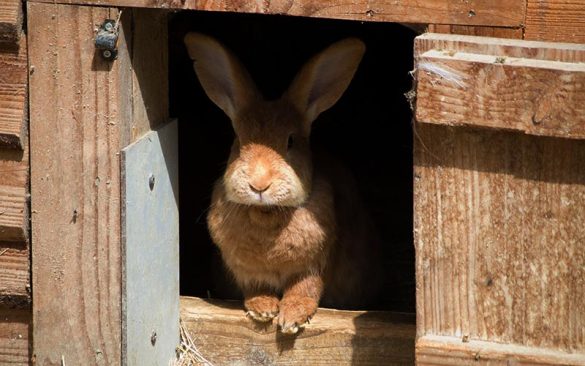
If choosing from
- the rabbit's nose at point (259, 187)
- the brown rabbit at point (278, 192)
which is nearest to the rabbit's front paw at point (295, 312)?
the brown rabbit at point (278, 192)

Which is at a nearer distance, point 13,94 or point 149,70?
point 13,94

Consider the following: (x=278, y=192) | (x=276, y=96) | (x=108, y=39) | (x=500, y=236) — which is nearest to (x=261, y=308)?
(x=278, y=192)

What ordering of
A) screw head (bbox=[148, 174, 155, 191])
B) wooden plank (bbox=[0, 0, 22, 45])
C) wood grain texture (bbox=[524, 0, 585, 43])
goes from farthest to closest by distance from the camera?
screw head (bbox=[148, 174, 155, 191]), wooden plank (bbox=[0, 0, 22, 45]), wood grain texture (bbox=[524, 0, 585, 43])

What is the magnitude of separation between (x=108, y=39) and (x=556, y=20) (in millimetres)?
1422

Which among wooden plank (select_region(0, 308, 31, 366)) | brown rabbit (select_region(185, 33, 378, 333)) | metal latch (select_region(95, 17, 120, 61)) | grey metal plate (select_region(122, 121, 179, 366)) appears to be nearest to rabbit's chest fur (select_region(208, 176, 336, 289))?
brown rabbit (select_region(185, 33, 378, 333))

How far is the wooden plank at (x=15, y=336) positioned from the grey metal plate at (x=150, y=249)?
43 cm

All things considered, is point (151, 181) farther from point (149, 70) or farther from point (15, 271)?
point (15, 271)

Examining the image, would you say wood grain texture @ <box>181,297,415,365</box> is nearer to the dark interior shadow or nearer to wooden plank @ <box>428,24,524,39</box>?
the dark interior shadow

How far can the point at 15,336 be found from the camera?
385cm

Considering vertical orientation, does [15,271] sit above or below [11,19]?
below

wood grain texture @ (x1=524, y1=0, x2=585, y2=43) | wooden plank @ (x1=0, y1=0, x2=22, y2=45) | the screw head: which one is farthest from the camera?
the screw head

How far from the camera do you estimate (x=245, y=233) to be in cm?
425

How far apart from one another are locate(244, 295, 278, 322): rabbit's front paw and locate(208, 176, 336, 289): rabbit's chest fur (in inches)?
4.5

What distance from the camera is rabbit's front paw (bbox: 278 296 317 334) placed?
4102 millimetres
